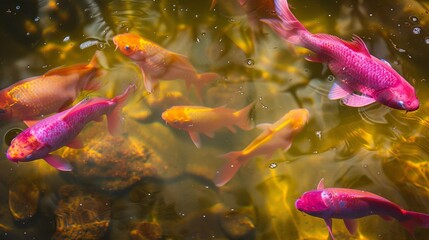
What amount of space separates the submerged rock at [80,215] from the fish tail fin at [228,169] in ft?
3.36

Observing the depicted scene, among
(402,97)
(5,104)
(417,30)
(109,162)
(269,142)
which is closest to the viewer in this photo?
(402,97)

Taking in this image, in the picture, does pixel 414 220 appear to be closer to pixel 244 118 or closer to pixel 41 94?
pixel 244 118

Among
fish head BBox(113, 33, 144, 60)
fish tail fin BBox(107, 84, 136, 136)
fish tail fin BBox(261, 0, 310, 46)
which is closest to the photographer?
fish tail fin BBox(261, 0, 310, 46)

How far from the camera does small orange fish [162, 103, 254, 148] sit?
11.3ft

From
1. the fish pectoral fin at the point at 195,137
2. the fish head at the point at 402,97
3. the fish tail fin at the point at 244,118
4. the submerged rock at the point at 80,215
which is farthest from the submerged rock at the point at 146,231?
the fish head at the point at 402,97

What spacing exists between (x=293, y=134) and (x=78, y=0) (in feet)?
8.20

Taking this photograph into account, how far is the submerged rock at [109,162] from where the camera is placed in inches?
143

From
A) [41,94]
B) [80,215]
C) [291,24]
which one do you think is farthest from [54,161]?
[291,24]

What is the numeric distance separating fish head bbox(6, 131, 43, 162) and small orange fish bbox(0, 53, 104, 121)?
0.38 metres

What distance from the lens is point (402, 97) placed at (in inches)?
104

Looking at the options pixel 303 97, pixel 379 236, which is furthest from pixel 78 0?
pixel 379 236

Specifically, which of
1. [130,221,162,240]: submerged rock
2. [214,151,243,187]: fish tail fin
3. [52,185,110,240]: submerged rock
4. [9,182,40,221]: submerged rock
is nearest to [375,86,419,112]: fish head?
[214,151,243,187]: fish tail fin

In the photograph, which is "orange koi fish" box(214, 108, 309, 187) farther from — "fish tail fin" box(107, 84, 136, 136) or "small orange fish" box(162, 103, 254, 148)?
"fish tail fin" box(107, 84, 136, 136)

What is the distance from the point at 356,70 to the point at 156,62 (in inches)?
66.2
